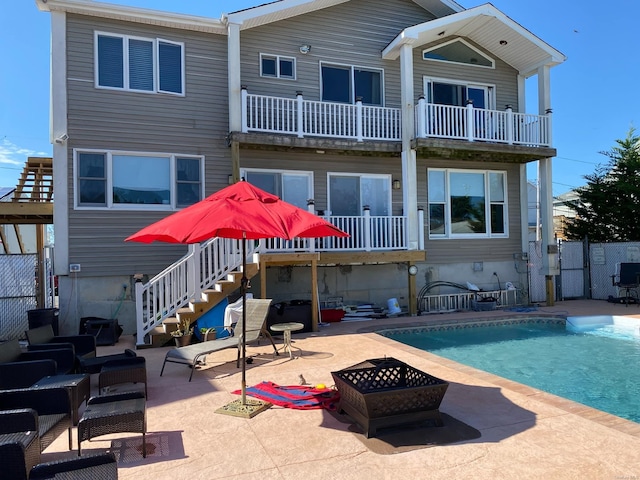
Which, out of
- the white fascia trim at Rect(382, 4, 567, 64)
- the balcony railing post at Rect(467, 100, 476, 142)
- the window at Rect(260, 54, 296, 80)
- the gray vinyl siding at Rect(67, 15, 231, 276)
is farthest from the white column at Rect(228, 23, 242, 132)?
the balcony railing post at Rect(467, 100, 476, 142)

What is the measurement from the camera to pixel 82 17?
10.3 meters

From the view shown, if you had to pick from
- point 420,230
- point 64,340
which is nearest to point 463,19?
point 420,230

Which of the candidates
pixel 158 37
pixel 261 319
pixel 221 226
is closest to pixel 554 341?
pixel 261 319

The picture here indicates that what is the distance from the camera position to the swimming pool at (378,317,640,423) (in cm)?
640

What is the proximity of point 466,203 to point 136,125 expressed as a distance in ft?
31.7

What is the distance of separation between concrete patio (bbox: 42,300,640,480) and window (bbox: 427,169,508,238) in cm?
800

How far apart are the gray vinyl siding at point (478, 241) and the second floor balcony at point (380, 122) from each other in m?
Answer: 1.20

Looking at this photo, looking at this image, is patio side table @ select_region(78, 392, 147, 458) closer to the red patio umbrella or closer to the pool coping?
the red patio umbrella

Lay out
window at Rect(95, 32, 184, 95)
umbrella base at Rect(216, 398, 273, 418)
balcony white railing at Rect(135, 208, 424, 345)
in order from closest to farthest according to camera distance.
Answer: umbrella base at Rect(216, 398, 273, 418) < balcony white railing at Rect(135, 208, 424, 345) < window at Rect(95, 32, 184, 95)

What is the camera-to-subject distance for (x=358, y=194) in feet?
42.1

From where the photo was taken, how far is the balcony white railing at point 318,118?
36.7ft

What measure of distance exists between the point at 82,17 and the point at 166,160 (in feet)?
12.1

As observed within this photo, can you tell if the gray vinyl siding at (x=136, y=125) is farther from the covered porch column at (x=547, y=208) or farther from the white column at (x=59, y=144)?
the covered porch column at (x=547, y=208)

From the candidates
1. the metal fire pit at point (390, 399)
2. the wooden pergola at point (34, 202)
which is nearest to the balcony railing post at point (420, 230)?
the metal fire pit at point (390, 399)
